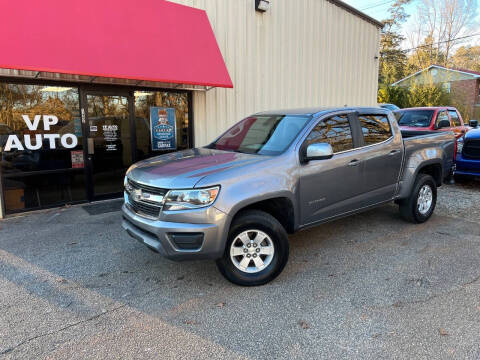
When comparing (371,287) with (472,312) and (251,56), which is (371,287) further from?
(251,56)

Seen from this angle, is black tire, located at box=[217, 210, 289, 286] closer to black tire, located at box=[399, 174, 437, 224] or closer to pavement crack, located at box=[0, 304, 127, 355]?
pavement crack, located at box=[0, 304, 127, 355]

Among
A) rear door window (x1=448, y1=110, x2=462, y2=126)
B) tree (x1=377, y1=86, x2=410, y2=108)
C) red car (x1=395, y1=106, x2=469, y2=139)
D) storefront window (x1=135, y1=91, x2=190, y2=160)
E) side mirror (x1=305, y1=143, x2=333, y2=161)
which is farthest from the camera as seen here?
tree (x1=377, y1=86, x2=410, y2=108)

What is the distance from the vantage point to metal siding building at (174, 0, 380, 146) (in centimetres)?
853

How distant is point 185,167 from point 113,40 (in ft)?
12.4

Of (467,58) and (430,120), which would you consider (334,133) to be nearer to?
(430,120)

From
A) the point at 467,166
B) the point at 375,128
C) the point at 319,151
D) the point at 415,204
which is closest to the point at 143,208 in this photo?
the point at 319,151

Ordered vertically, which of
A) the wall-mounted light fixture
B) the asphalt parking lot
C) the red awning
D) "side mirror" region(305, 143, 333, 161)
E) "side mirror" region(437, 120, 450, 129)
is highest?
the wall-mounted light fixture

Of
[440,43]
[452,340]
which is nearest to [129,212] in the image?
[452,340]

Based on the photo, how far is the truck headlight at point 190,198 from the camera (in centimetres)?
322

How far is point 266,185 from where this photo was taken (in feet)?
11.7

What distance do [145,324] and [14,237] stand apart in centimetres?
341

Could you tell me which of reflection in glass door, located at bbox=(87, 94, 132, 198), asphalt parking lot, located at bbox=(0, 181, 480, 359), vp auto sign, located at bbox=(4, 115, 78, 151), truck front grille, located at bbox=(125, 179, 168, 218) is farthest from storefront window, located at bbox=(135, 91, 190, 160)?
truck front grille, located at bbox=(125, 179, 168, 218)

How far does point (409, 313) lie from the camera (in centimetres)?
311

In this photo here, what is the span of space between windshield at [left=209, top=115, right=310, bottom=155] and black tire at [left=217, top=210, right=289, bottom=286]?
32.9 inches
